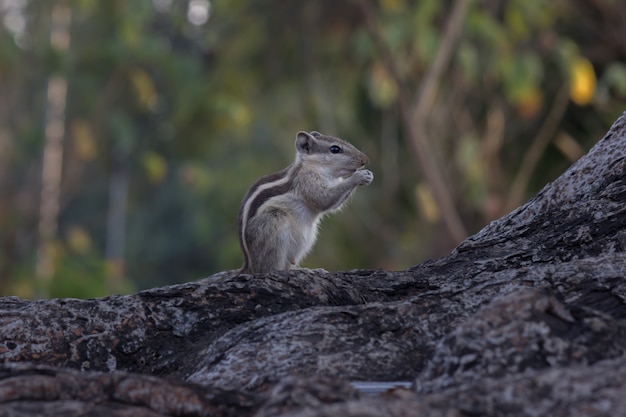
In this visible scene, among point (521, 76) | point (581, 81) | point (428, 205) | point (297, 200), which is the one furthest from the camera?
point (428, 205)

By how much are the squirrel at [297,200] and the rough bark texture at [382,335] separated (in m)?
0.68

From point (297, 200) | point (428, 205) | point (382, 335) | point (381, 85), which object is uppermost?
point (381, 85)

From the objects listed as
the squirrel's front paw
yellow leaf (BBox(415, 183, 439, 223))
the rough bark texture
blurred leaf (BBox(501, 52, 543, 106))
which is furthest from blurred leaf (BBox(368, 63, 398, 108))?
the rough bark texture

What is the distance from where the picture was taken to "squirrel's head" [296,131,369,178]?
312 inches

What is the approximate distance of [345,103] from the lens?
21.6 metres

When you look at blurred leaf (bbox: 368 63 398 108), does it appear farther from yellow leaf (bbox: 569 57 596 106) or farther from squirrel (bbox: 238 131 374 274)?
squirrel (bbox: 238 131 374 274)

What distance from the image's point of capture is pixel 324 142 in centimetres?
799

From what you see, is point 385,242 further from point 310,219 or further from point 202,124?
point 310,219

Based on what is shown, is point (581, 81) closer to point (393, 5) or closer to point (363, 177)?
point (393, 5)

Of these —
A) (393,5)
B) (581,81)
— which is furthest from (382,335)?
(393,5)

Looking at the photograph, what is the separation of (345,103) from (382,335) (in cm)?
1745

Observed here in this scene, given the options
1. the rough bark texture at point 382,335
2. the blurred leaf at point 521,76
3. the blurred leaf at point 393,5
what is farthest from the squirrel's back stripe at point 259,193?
the blurred leaf at point 393,5

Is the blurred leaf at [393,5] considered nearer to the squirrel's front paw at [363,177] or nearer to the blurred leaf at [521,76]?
the blurred leaf at [521,76]

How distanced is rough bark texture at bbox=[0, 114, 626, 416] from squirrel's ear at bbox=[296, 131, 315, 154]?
1.86 metres
